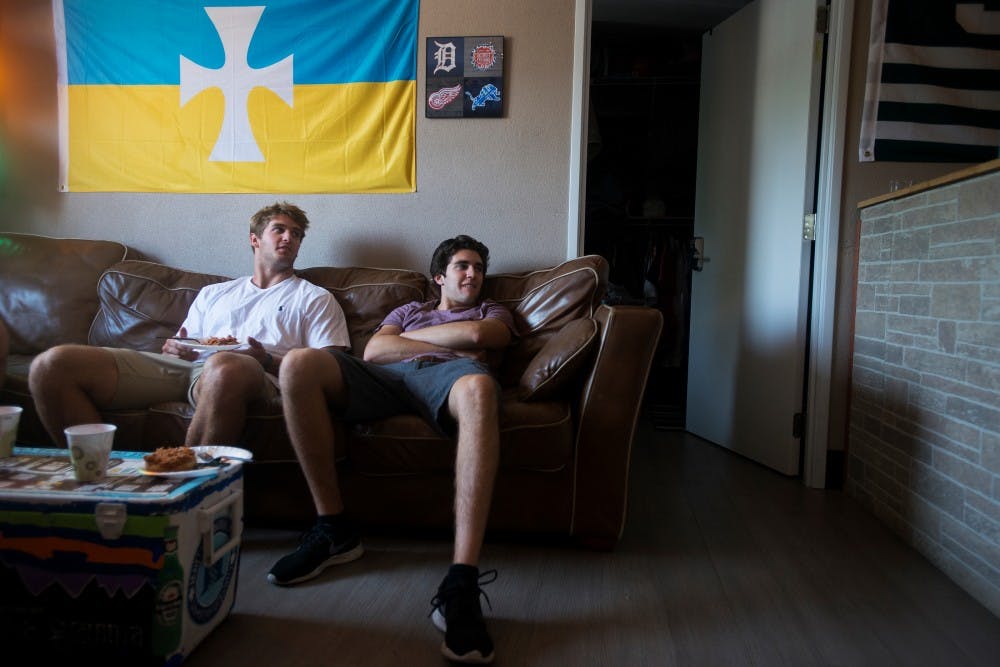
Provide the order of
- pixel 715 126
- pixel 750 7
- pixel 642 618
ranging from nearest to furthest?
pixel 642 618, pixel 750 7, pixel 715 126

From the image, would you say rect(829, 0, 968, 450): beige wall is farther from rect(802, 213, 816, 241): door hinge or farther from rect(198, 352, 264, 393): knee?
rect(198, 352, 264, 393): knee

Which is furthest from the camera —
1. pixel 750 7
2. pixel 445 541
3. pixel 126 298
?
pixel 750 7

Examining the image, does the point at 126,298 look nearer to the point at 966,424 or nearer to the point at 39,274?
the point at 39,274

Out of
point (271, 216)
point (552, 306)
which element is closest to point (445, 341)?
point (552, 306)

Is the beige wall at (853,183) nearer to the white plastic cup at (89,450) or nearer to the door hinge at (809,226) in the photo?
the door hinge at (809,226)

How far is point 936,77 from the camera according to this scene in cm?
242

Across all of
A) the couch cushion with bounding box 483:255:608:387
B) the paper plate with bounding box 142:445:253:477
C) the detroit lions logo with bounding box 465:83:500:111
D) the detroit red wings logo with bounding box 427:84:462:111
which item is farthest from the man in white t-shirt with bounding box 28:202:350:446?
the detroit lions logo with bounding box 465:83:500:111

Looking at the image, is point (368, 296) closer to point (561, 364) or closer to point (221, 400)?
point (221, 400)

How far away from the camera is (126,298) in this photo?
8.16ft

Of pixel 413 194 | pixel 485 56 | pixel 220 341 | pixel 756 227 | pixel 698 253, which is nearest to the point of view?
pixel 220 341

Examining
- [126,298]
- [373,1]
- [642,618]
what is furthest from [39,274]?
[642,618]

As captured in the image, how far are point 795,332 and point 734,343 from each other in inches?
17.2

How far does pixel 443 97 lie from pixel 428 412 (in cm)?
150

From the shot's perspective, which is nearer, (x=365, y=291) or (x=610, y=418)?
(x=610, y=418)
